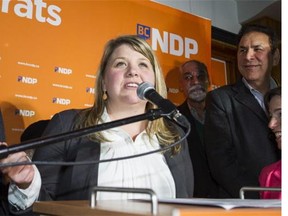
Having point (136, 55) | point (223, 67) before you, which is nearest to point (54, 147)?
point (136, 55)

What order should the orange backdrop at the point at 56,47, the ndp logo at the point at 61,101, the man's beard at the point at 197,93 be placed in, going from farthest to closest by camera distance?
1. the man's beard at the point at 197,93
2. the ndp logo at the point at 61,101
3. the orange backdrop at the point at 56,47

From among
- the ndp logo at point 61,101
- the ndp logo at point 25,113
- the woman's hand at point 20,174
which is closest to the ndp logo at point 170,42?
the ndp logo at point 61,101

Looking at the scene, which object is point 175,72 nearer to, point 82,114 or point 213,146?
point 213,146

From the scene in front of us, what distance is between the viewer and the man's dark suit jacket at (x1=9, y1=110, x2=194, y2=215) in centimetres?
113

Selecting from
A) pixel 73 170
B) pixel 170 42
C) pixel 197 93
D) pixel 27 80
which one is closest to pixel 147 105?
pixel 73 170

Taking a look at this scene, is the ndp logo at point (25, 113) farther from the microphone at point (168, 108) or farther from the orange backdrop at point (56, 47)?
the microphone at point (168, 108)

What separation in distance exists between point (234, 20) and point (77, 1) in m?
2.07

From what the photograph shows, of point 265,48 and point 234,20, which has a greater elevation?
point 234,20

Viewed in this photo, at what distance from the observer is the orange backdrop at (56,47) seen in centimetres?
215

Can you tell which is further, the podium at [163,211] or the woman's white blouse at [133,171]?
the woman's white blouse at [133,171]

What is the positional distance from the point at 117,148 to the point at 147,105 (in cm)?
26

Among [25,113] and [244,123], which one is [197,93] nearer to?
[244,123]

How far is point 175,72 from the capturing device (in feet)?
9.82
